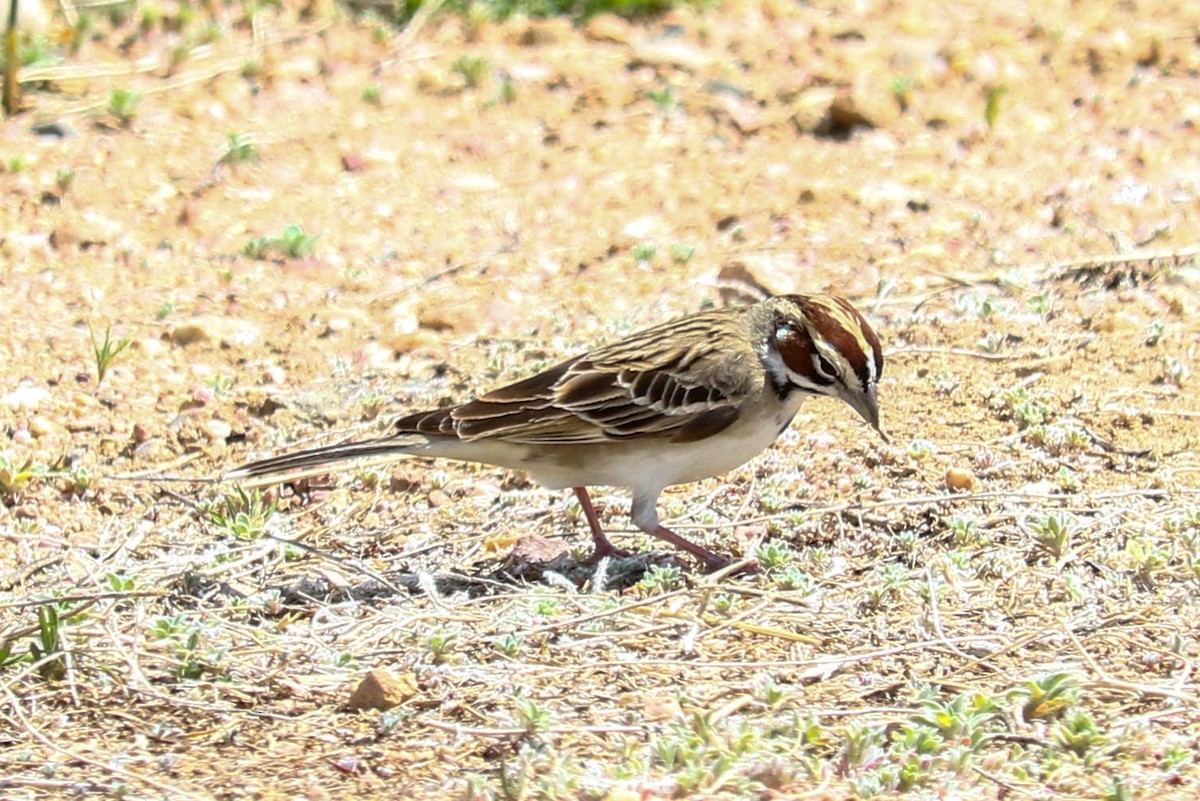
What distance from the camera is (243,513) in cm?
675

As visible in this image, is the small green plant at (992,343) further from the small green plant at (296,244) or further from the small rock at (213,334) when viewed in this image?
the small green plant at (296,244)

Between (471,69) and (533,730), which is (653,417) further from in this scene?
(471,69)

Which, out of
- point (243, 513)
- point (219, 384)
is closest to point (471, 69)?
point (219, 384)

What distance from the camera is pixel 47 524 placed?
7016 mm

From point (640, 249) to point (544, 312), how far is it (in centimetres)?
74

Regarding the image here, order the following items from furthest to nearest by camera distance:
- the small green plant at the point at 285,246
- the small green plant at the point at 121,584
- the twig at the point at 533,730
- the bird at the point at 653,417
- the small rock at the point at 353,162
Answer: the small rock at the point at 353,162
the small green plant at the point at 285,246
the bird at the point at 653,417
the small green plant at the point at 121,584
the twig at the point at 533,730

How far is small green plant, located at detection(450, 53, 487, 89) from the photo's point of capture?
36.8ft

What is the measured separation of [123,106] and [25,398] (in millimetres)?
3063

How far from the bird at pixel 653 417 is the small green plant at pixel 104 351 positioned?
4.73 feet

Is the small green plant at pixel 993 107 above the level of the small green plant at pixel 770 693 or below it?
above

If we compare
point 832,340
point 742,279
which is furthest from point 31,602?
point 742,279

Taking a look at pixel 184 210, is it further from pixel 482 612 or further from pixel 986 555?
pixel 986 555

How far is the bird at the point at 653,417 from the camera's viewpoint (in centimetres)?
638

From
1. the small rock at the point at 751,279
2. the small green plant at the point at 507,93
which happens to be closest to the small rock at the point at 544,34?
the small green plant at the point at 507,93
